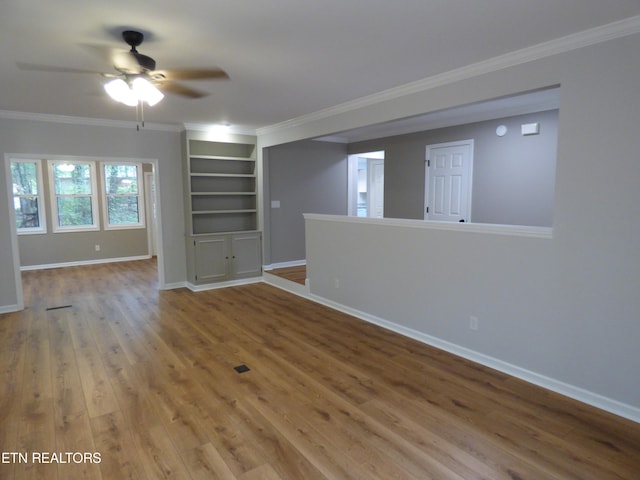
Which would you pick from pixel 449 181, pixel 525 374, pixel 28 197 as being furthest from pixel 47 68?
pixel 28 197

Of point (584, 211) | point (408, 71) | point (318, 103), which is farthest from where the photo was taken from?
point (318, 103)

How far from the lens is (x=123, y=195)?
8.65m

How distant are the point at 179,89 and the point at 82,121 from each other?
7.81ft

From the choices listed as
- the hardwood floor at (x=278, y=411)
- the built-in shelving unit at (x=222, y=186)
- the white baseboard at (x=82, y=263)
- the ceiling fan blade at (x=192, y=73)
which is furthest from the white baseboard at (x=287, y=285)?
the white baseboard at (x=82, y=263)

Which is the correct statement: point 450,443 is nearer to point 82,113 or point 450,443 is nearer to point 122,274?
point 82,113

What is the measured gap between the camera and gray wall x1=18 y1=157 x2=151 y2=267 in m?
7.66

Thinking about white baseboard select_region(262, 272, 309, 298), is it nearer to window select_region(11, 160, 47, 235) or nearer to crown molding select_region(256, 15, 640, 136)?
crown molding select_region(256, 15, 640, 136)

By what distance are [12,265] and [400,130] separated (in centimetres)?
575

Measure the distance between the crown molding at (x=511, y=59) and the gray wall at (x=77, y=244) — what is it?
626 centimetres

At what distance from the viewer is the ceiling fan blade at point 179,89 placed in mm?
3571

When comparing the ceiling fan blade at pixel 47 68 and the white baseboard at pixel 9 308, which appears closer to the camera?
the ceiling fan blade at pixel 47 68

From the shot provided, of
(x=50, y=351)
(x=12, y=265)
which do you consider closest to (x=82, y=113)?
(x=12, y=265)

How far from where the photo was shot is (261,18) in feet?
7.50

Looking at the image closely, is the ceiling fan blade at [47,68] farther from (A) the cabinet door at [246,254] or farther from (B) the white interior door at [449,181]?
Answer: (B) the white interior door at [449,181]
